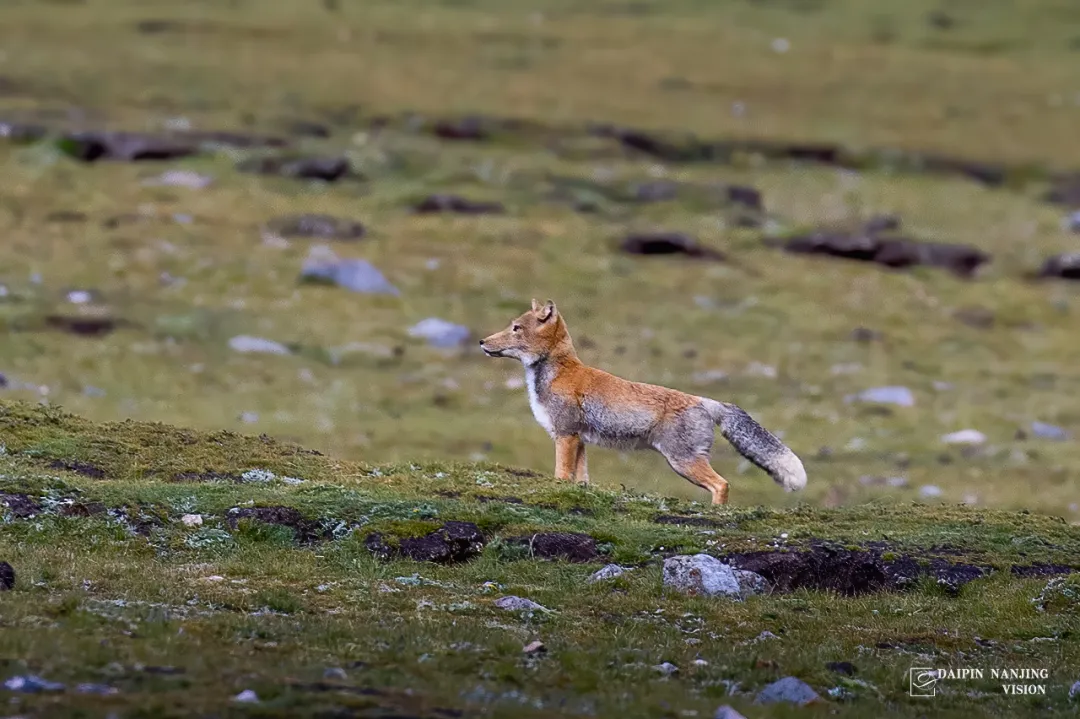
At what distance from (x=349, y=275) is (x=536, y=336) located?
65.0 feet

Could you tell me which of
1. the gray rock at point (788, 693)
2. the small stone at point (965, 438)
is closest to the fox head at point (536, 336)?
the gray rock at point (788, 693)

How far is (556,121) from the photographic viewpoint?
204 ft

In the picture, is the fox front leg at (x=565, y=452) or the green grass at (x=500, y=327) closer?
the green grass at (x=500, y=327)

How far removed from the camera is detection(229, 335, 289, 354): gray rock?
35938mm

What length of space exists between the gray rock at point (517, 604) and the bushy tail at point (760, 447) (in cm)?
686

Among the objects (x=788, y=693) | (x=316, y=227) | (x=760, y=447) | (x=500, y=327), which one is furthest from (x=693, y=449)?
(x=316, y=227)

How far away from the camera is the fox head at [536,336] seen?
2241 cm

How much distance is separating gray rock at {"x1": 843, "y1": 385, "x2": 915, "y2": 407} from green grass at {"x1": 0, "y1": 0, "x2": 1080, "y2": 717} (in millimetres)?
594

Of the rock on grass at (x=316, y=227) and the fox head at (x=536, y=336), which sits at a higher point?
the fox head at (x=536, y=336)

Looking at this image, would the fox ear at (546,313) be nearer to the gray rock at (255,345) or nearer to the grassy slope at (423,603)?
the grassy slope at (423,603)

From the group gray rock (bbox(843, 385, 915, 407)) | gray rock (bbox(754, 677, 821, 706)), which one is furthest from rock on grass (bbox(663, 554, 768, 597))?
gray rock (bbox(843, 385, 915, 407))

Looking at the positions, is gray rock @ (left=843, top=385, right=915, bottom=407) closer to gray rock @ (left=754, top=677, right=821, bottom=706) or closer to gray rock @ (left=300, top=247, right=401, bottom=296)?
gray rock @ (left=300, top=247, right=401, bottom=296)

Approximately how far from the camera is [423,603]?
1486cm

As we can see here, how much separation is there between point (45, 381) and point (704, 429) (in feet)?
54.1
